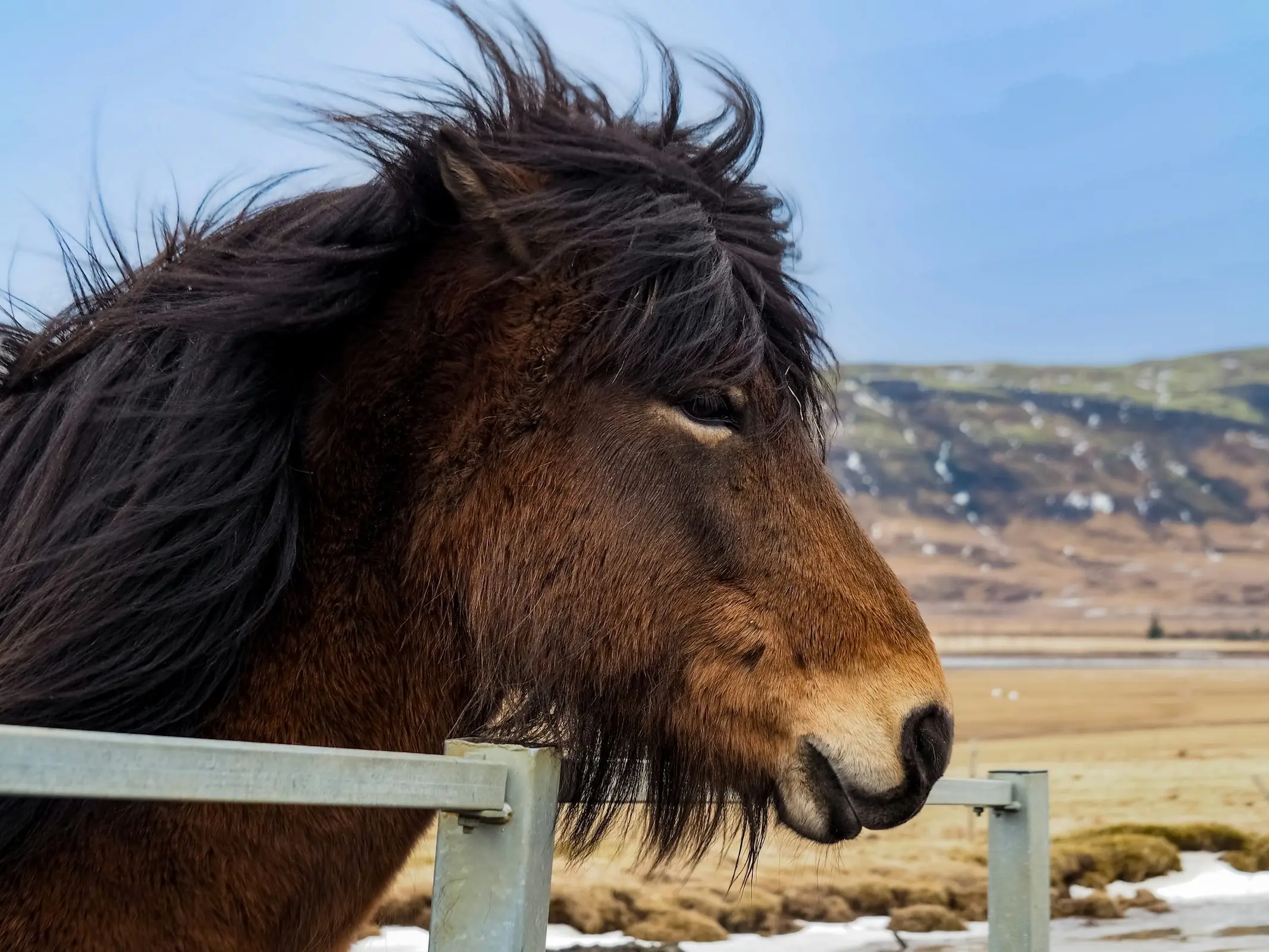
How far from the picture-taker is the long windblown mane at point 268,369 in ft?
6.50

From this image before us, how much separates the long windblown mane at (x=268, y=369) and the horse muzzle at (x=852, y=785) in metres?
0.11

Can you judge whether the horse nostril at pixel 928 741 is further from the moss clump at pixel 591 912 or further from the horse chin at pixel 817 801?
the moss clump at pixel 591 912

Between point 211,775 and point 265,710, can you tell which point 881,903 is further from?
point 211,775

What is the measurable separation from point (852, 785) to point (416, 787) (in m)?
0.94

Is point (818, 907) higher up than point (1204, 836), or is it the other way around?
point (1204, 836)

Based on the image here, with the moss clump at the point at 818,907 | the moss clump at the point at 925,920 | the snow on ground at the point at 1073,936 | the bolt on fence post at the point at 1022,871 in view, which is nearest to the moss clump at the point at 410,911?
the snow on ground at the point at 1073,936

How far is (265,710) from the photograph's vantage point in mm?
2062

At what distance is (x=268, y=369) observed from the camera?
2207mm

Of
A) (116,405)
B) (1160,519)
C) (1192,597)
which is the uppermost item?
(1160,519)

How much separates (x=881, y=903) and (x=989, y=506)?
4706 inches

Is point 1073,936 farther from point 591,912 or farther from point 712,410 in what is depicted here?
point 712,410

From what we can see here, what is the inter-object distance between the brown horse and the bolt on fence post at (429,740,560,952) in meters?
0.48

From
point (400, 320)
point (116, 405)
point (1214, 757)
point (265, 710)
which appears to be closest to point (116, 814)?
point (265, 710)

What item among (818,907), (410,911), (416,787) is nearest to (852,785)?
(416,787)
